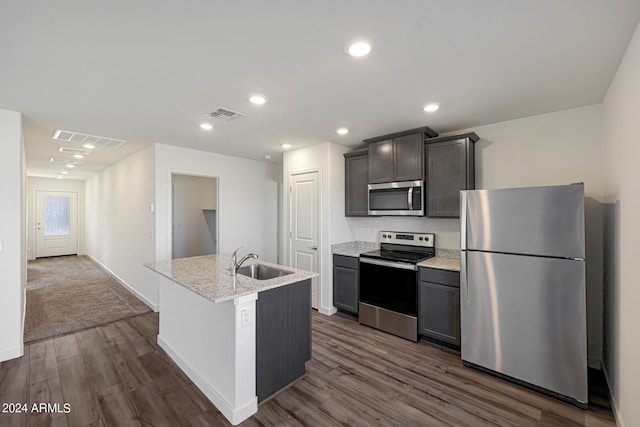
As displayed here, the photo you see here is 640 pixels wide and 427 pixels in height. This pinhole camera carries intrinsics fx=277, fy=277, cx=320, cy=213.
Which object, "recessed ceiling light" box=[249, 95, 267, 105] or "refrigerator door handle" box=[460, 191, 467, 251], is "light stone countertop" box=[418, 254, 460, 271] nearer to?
"refrigerator door handle" box=[460, 191, 467, 251]

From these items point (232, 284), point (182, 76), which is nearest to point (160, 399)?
point (232, 284)

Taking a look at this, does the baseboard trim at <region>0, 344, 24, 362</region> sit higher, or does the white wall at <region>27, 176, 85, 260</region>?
the white wall at <region>27, 176, 85, 260</region>

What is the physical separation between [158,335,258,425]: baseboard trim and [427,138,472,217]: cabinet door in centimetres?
264

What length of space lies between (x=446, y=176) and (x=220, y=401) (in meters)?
3.06

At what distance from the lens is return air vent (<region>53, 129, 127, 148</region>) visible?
348 centimetres

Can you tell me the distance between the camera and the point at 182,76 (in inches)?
81.0

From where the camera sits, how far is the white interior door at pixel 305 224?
13.4 feet

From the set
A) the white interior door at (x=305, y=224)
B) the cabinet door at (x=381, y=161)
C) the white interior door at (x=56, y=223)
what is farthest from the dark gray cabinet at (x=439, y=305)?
the white interior door at (x=56, y=223)

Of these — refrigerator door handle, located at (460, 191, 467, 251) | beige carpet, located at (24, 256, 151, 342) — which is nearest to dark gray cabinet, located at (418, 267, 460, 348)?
refrigerator door handle, located at (460, 191, 467, 251)

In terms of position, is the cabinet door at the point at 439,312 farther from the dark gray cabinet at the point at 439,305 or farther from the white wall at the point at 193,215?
the white wall at the point at 193,215

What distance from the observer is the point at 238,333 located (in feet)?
6.43

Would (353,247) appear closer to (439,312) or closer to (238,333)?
(439,312)

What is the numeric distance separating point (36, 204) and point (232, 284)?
9.56 metres

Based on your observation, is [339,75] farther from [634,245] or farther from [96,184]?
[96,184]
